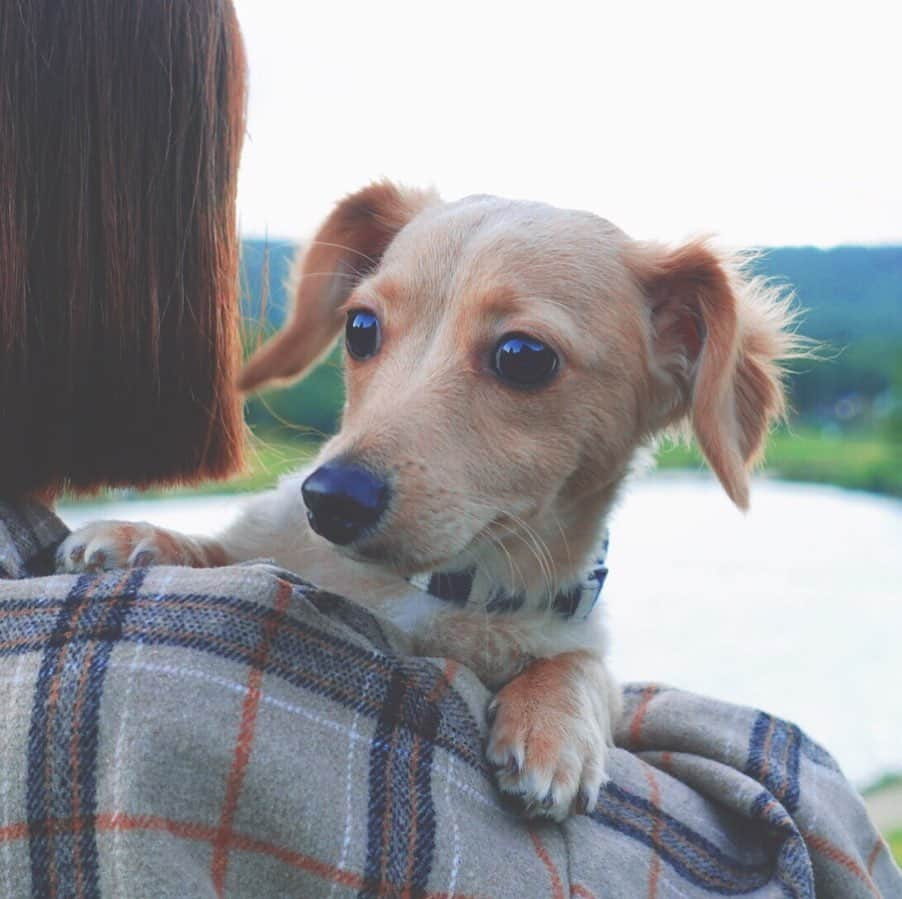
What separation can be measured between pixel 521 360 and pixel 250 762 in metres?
0.86

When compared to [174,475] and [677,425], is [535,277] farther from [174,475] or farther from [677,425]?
[174,475]

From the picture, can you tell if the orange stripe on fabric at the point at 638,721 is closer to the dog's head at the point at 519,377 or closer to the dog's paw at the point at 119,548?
the dog's head at the point at 519,377

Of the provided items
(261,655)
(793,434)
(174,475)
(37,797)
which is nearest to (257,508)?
(174,475)

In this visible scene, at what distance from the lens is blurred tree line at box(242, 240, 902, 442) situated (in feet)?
6.48

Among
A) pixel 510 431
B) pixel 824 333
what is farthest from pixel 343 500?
pixel 824 333

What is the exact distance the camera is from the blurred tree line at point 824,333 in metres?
1.97

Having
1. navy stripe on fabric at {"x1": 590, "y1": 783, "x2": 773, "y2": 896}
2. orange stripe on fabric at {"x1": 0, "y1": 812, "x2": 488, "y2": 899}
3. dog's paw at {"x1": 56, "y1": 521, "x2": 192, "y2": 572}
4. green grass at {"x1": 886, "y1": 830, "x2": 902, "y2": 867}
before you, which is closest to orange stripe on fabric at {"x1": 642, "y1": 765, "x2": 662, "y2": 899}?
navy stripe on fabric at {"x1": 590, "y1": 783, "x2": 773, "y2": 896}

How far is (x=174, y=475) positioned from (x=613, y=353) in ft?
2.60

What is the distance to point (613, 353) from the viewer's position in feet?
5.90

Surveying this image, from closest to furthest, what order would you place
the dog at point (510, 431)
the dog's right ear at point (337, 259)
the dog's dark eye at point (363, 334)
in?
1. the dog at point (510, 431)
2. the dog's dark eye at point (363, 334)
3. the dog's right ear at point (337, 259)

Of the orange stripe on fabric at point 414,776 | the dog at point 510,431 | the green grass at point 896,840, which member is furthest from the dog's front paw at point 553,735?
the green grass at point 896,840

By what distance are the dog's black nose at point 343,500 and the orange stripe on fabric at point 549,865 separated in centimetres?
46

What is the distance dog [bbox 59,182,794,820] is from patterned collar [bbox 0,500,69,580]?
0.10ft

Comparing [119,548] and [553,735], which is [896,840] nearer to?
[553,735]
